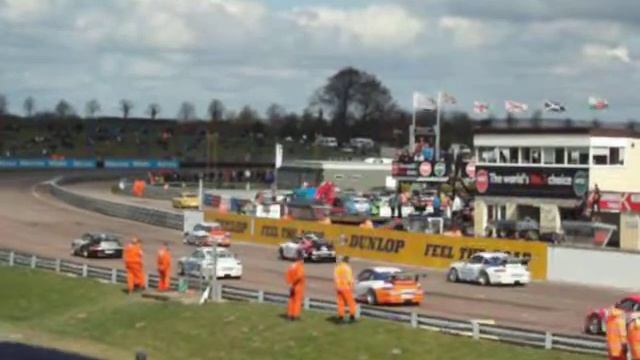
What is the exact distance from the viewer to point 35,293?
41.0 metres

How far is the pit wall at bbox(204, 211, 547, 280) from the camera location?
4875 cm

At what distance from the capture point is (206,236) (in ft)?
208

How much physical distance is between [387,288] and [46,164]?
12735 cm

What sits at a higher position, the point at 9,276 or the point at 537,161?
the point at 537,161

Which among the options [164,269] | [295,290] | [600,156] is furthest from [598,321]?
[600,156]

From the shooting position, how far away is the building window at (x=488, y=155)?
2717 inches

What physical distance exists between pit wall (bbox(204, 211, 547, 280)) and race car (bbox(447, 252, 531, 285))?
1.62 metres

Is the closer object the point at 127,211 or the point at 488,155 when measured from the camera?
the point at 488,155

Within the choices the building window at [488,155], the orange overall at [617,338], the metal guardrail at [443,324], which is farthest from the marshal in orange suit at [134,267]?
the building window at [488,155]

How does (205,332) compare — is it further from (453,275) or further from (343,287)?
(453,275)

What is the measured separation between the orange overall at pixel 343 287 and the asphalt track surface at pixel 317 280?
652 cm

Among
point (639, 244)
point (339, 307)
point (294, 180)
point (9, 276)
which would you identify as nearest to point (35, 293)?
point (9, 276)

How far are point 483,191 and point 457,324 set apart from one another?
139 ft

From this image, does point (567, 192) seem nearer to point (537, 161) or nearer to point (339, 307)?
point (537, 161)
